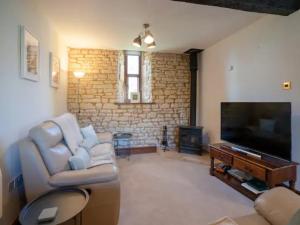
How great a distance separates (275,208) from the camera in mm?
1278

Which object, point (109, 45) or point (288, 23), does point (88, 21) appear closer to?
point (109, 45)

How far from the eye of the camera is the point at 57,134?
2.21 meters

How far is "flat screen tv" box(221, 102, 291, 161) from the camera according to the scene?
7.54 feet

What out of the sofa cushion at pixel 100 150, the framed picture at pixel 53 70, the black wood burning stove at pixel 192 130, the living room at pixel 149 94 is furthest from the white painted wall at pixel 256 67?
the framed picture at pixel 53 70

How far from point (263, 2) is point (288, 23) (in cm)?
62

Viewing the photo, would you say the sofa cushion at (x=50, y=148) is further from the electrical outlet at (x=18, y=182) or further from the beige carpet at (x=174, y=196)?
the beige carpet at (x=174, y=196)

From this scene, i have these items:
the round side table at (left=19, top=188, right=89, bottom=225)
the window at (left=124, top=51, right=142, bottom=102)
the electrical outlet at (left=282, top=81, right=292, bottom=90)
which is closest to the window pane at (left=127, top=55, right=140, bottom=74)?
the window at (left=124, top=51, right=142, bottom=102)

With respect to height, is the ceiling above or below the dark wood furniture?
above

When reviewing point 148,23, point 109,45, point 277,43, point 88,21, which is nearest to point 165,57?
point 109,45

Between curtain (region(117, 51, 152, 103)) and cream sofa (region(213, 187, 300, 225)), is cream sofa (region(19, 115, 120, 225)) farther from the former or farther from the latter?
curtain (region(117, 51, 152, 103))

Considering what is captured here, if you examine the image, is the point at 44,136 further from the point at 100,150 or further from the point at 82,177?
the point at 100,150

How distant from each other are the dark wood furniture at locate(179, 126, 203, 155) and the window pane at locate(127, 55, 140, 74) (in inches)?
69.4

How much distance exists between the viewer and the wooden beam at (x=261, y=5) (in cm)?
220

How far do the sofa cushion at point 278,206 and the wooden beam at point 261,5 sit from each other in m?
1.95
